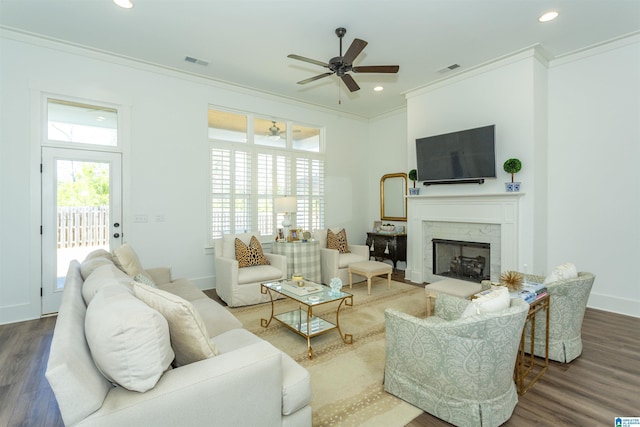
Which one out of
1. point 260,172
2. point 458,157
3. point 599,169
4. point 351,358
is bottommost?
point 351,358

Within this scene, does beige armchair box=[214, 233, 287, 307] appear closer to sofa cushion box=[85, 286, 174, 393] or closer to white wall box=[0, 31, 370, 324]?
white wall box=[0, 31, 370, 324]

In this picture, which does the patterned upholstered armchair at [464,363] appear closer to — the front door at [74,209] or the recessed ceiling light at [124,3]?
the recessed ceiling light at [124,3]

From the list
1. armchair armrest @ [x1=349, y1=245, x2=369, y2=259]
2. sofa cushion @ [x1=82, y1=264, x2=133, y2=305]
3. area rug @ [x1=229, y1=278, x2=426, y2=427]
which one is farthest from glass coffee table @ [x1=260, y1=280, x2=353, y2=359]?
armchair armrest @ [x1=349, y1=245, x2=369, y2=259]

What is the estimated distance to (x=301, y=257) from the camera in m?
4.83

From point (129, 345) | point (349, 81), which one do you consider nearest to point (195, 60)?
point (349, 81)

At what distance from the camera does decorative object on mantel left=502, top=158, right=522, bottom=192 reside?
3.96m

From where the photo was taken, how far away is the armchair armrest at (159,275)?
3472 mm

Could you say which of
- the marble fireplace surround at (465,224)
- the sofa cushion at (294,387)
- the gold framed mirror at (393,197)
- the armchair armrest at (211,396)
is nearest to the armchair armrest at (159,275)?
the sofa cushion at (294,387)

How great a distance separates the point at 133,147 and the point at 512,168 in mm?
5103

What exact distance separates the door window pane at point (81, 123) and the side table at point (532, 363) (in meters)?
5.01

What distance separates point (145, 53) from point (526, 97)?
506 cm

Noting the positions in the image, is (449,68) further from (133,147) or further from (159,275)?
(159,275)

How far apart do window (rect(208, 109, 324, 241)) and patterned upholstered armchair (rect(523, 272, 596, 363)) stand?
3.76 meters

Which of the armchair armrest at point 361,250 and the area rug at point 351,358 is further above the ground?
the armchair armrest at point 361,250
